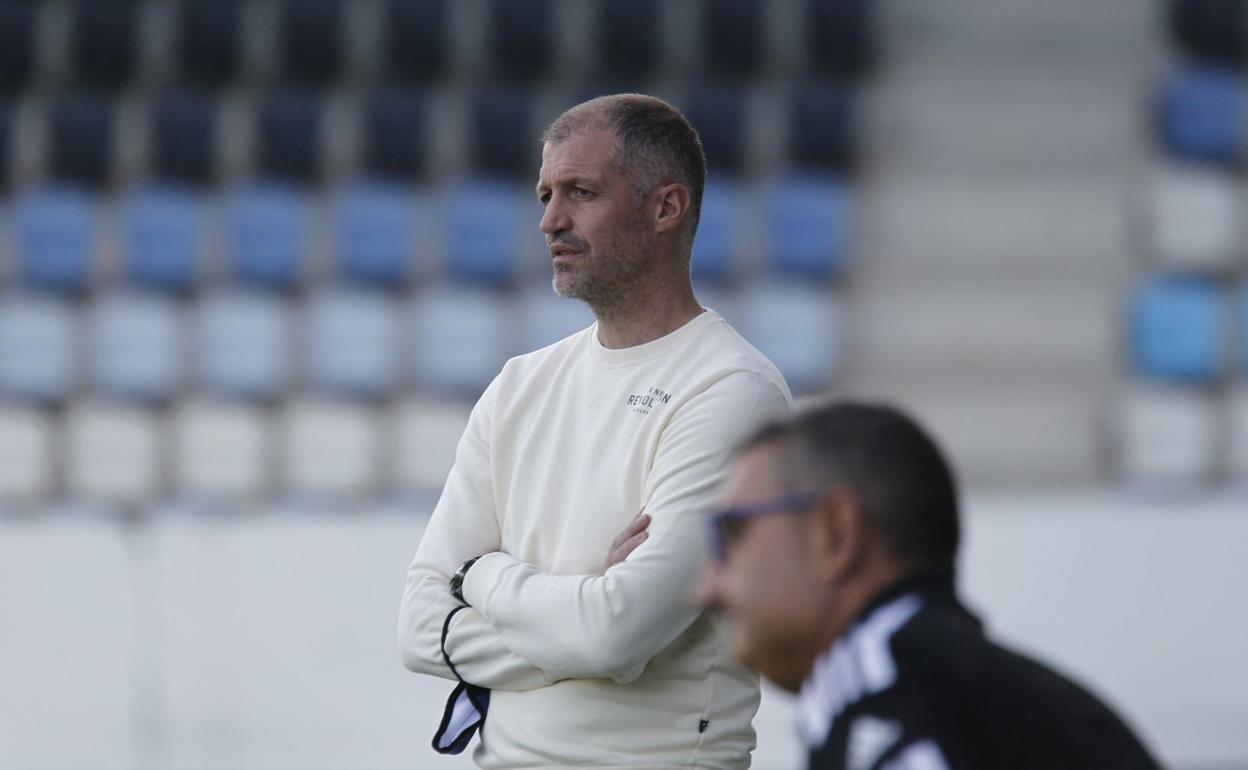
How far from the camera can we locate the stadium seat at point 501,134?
9.66m

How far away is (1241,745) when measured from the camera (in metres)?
6.73

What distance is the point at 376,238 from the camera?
31.4ft

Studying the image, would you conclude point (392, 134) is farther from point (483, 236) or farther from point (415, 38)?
point (483, 236)

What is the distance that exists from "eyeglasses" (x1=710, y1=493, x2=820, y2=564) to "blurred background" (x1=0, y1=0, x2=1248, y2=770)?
6.48m

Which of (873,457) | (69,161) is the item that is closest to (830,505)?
(873,457)

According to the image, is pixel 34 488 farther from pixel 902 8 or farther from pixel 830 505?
pixel 830 505

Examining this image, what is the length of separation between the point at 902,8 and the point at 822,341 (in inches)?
98.5

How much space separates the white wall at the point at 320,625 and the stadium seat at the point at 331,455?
7.67 feet

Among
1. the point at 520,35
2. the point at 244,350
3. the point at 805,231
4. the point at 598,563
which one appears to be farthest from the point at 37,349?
the point at 598,563

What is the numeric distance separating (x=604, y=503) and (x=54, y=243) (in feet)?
25.0

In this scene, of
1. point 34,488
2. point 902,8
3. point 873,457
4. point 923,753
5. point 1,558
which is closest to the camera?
point 923,753

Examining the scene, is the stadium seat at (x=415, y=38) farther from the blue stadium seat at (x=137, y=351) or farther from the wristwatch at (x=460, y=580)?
the wristwatch at (x=460, y=580)

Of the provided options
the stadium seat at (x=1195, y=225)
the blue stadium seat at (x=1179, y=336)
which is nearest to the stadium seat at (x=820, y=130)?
the stadium seat at (x=1195, y=225)

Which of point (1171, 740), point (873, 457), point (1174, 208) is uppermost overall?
point (873, 457)
